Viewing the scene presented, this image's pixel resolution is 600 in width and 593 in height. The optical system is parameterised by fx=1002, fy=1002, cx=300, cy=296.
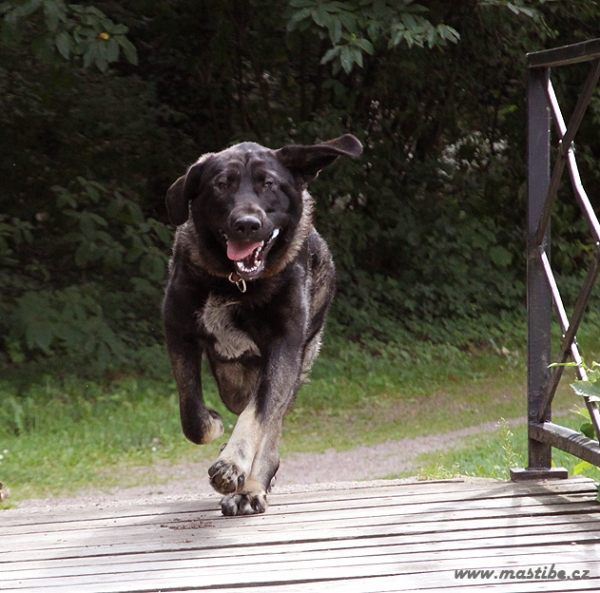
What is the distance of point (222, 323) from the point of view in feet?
15.7

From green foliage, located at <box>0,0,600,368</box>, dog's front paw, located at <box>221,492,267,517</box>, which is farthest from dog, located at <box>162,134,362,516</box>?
green foliage, located at <box>0,0,600,368</box>

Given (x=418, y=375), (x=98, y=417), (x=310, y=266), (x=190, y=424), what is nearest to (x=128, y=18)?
(x=98, y=417)

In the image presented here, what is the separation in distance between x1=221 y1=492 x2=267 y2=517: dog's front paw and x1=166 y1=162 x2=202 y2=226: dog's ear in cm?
152

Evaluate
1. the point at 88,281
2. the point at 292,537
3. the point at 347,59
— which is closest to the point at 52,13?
the point at 347,59

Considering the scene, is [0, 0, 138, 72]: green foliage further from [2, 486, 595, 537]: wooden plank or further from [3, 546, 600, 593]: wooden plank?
[3, 546, 600, 593]: wooden plank

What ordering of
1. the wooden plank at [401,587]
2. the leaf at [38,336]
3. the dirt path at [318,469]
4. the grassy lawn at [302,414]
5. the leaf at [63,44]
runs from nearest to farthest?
the wooden plank at [401,587]
the dirt path at [318,469]
the grassy lawn at [302,414]
the leaf at [63,44]
the leaf at [38,336]

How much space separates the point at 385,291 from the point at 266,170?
8.52 metres

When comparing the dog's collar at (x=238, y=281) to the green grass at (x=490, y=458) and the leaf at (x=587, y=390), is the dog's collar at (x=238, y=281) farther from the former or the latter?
the leaf at (x=587, y=390)

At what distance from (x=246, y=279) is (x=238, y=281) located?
0.04 metres

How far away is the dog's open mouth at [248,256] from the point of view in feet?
15.2

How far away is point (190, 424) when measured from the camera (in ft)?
15.7

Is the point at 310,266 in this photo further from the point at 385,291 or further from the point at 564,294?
the point at 564,294

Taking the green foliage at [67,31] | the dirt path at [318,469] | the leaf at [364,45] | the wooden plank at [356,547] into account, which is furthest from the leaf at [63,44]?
the wooden plank at [356,547]

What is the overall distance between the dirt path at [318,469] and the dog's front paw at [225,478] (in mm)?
2764
